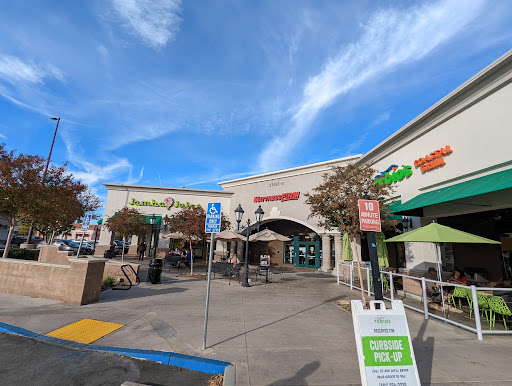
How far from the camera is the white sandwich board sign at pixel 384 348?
341cm

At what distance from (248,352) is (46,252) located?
1550 centimetres

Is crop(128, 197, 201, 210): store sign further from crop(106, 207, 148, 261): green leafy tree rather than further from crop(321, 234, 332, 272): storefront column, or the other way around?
crop(321, 234, 332, 272): storefront column

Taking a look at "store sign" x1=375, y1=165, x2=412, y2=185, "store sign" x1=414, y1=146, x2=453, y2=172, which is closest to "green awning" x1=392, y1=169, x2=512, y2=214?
"store sign" x1=414, y1=146, x2=453, y2=172

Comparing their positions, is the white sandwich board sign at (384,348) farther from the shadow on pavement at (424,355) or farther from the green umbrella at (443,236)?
the green umbrella at (443,236)

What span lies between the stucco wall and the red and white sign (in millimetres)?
7815

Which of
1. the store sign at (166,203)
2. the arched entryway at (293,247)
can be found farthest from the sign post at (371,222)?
the store sign at (166,203)

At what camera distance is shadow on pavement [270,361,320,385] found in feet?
12.7

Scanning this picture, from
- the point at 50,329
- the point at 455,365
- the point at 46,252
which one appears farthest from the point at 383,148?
the point at 46,252

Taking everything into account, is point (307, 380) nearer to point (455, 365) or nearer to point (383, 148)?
point (455, 365)

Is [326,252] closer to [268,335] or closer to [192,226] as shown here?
[192,226]

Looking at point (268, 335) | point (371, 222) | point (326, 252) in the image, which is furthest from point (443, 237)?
point (326, 252)

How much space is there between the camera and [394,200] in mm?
13555

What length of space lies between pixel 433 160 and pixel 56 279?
14804 mm

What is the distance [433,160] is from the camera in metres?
11.2
